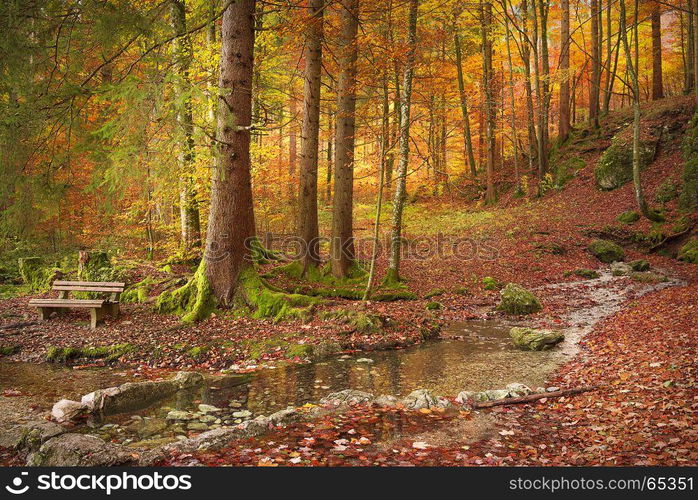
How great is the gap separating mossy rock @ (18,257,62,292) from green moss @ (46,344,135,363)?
5.91 meters

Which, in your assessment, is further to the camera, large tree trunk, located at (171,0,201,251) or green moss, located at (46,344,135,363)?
large tree trunk, located at (171,0,201,251)

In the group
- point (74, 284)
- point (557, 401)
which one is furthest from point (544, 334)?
point (74, 284)

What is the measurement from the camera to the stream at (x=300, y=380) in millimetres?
5180

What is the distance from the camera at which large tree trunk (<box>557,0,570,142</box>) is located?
20.9m

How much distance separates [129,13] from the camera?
799 cm

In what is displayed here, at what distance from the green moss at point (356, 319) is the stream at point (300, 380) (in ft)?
2.52

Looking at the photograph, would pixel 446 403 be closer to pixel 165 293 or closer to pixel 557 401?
pixel 557 401

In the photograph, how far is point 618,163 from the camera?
66.9 ft

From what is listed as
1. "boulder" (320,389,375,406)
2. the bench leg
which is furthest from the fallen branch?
the bench leg

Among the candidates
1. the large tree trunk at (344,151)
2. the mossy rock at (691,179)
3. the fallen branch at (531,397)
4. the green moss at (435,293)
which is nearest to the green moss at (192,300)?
the large tree trunk at (344,151)

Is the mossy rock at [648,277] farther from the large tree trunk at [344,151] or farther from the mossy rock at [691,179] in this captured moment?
the large tree trunk at [344,151]

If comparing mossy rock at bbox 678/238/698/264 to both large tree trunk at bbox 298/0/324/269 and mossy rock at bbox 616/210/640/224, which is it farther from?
large tree trunk at bbox 298/0/324/269

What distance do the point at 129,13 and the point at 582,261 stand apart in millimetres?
14813

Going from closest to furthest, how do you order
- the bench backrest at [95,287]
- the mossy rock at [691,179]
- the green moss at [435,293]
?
the bench backrest at [95,287], the green moss at [435,293], the mossy rock at [691,179]
